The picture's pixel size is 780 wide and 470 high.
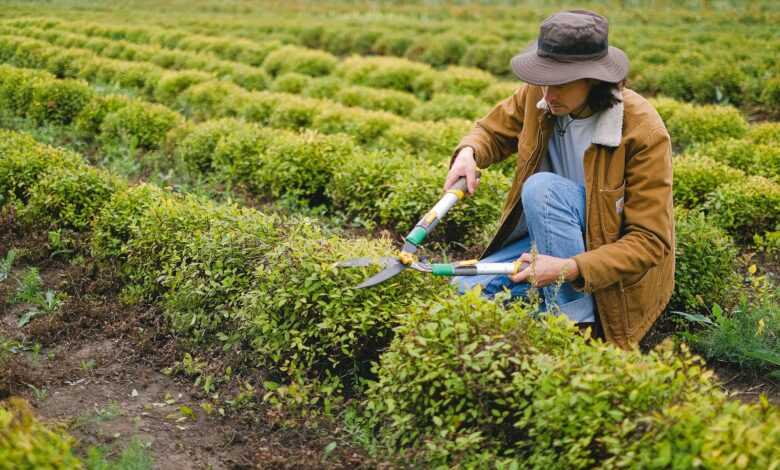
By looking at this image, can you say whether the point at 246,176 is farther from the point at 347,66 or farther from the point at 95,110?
the point at 347,66

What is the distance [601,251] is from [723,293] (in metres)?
1.49

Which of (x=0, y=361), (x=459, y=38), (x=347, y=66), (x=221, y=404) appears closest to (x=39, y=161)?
(x=0, y=361)

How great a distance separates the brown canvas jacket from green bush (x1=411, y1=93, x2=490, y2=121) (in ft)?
14.6

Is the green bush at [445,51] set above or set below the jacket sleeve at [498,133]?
below

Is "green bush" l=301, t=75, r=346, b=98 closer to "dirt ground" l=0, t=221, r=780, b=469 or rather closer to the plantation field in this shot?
the plantation field

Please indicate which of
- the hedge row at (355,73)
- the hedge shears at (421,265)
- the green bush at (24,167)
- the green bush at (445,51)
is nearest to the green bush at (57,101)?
the hedge row at (355,73)

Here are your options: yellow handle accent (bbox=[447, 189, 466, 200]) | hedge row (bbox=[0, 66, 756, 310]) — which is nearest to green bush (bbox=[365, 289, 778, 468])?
yellow handle accent (bbox=[447, 189, 466, 200])

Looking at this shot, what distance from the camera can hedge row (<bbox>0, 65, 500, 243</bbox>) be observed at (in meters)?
5.07

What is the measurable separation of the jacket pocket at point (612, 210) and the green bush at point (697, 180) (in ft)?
7.90

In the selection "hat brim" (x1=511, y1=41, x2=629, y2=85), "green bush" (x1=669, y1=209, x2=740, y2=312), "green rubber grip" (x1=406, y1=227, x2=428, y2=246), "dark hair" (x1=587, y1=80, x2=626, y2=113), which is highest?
"hat brim" (x1=511, y1=41, x2=629, y2=85)

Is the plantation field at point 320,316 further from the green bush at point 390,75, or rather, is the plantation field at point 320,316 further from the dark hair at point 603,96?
the green bush at point 390,75

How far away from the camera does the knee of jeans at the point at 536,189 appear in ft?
10.7

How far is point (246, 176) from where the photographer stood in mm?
6164

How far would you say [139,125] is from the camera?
23.8ft
